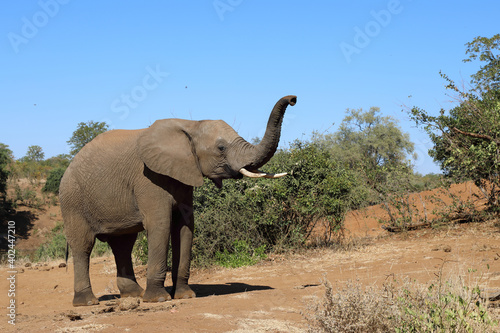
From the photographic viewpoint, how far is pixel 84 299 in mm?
8500

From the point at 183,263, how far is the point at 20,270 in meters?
8.05

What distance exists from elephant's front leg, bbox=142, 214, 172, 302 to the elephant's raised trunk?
1.47 m

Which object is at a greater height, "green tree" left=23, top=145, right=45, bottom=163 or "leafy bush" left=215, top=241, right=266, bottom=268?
"green tree" left=23, top=145, right=45, bottom=163

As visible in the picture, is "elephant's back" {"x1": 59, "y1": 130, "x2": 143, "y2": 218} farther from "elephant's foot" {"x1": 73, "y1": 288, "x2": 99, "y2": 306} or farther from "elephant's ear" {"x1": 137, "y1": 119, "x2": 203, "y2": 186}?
"elephant's foot" {"x1": 73, "y1": 288, "x2": 99, "y2": 306}

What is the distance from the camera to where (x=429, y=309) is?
505 cm

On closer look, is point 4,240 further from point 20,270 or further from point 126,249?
point 126,249

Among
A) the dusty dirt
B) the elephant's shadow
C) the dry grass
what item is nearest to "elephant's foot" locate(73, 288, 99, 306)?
the dusty dirt

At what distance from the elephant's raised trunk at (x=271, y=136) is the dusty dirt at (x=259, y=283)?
6.37ft

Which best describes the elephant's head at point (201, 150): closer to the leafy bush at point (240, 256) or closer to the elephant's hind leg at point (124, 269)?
the elephant's hind leg at point (124, 269)

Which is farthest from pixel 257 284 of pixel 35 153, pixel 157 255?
pixel 35 153

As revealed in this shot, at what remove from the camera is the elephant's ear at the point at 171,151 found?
7.88 meters

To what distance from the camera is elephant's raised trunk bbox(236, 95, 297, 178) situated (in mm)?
7340

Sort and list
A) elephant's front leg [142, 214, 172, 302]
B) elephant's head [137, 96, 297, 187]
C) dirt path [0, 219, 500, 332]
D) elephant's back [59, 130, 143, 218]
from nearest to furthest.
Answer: dirt path [0, 219, 500, 332] < elephant's head [137, 96, 297, 187] < elephant's front leg [142, 214, 172, 302] < elephant's back [59, 130, 143, 218]

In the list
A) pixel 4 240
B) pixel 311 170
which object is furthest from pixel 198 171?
pixel 4 240
